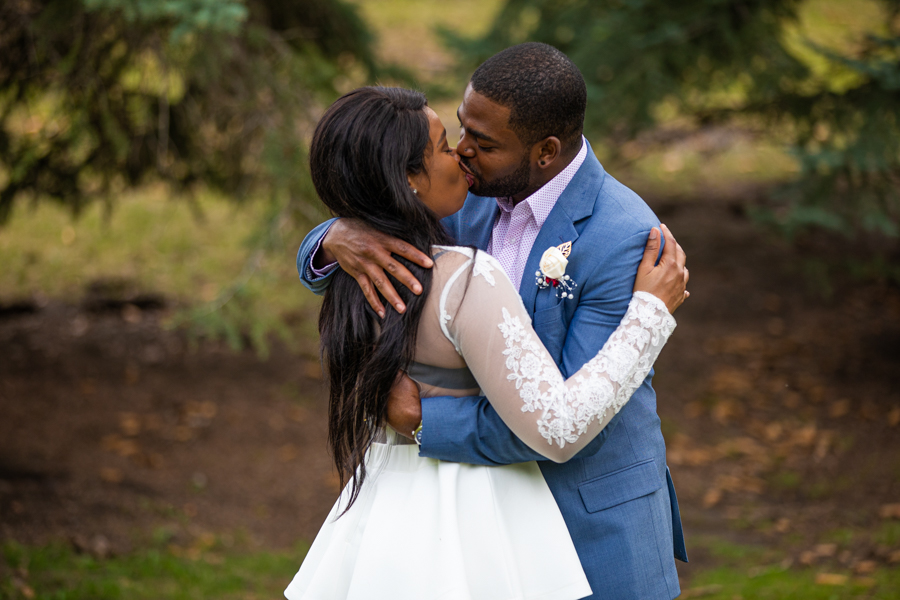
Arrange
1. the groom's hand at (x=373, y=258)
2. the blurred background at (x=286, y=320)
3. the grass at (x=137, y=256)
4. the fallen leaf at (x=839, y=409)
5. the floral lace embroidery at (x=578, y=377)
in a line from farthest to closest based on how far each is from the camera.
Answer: the grass at (x=137, y=256)
the fallen leaf at (x=839, y=409)
the blurred background at (x=286, y=320)
the groom's hand at (x=373, y=258)
the floral lace embroidery at (x=578, y=377)

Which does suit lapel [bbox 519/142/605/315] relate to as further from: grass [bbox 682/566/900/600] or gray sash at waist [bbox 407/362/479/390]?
grass [bbox 682/566/900/600]

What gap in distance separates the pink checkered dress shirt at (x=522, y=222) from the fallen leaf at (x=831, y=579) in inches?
132

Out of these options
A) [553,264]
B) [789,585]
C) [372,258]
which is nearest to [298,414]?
[789,585]

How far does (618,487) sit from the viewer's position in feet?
7.14

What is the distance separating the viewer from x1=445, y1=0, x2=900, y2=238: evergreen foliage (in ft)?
18.1

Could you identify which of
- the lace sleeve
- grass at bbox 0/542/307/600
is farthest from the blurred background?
the lace sleeve

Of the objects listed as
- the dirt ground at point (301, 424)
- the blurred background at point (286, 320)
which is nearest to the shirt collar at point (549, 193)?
the blurred background at point (286, 320)

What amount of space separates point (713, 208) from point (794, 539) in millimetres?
6394

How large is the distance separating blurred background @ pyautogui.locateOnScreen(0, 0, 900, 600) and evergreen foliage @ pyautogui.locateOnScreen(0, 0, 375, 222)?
2 centimetres

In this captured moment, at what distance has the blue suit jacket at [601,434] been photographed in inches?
79.2

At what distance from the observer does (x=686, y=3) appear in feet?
19.7

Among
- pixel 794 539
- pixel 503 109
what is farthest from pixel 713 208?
pixel 503 109

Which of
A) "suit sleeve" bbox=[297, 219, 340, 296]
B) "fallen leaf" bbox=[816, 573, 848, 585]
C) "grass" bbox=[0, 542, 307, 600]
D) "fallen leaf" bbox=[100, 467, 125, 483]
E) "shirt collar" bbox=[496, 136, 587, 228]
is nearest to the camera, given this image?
"shirt collar" bbox=[496, 136, 587, 228]

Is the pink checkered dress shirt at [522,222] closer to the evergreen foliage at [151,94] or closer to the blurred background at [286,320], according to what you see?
the blurred background at [286,320]
